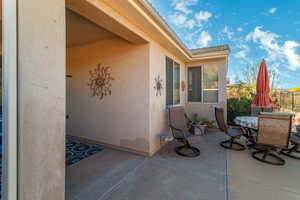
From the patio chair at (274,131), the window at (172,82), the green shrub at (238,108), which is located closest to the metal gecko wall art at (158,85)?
the window at (172,82)

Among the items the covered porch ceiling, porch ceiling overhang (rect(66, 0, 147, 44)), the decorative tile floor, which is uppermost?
the covered porch ceiling

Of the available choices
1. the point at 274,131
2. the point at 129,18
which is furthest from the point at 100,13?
the point at 274,131

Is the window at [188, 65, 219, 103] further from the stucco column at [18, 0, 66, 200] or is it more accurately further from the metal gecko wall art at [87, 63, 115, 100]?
the stucco column at [18, 0, 66, 200]

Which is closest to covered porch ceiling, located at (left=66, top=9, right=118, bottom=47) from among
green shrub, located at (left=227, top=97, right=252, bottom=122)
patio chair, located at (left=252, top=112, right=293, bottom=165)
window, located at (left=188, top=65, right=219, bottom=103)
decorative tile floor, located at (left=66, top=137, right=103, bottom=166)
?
decorative tile floor, located at (left=66, top=137, right=103, bottom=166)

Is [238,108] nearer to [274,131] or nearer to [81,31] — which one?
[274,131]

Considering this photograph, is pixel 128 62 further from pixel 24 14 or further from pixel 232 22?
pixel 232 22

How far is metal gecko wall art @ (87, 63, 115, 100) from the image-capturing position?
149 inches

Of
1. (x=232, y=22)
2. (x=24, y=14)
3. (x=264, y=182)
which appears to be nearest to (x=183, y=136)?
(x=264, y=182)

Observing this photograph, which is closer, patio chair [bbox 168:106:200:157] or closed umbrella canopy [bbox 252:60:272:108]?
patio chair [bbox 168:106:200:157]

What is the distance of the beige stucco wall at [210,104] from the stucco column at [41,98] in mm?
5282

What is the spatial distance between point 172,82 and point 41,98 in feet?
12.8

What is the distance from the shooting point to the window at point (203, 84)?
5570 millimetres

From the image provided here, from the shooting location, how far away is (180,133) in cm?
357

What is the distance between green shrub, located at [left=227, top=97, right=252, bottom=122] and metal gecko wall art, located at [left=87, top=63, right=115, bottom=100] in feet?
18.9
